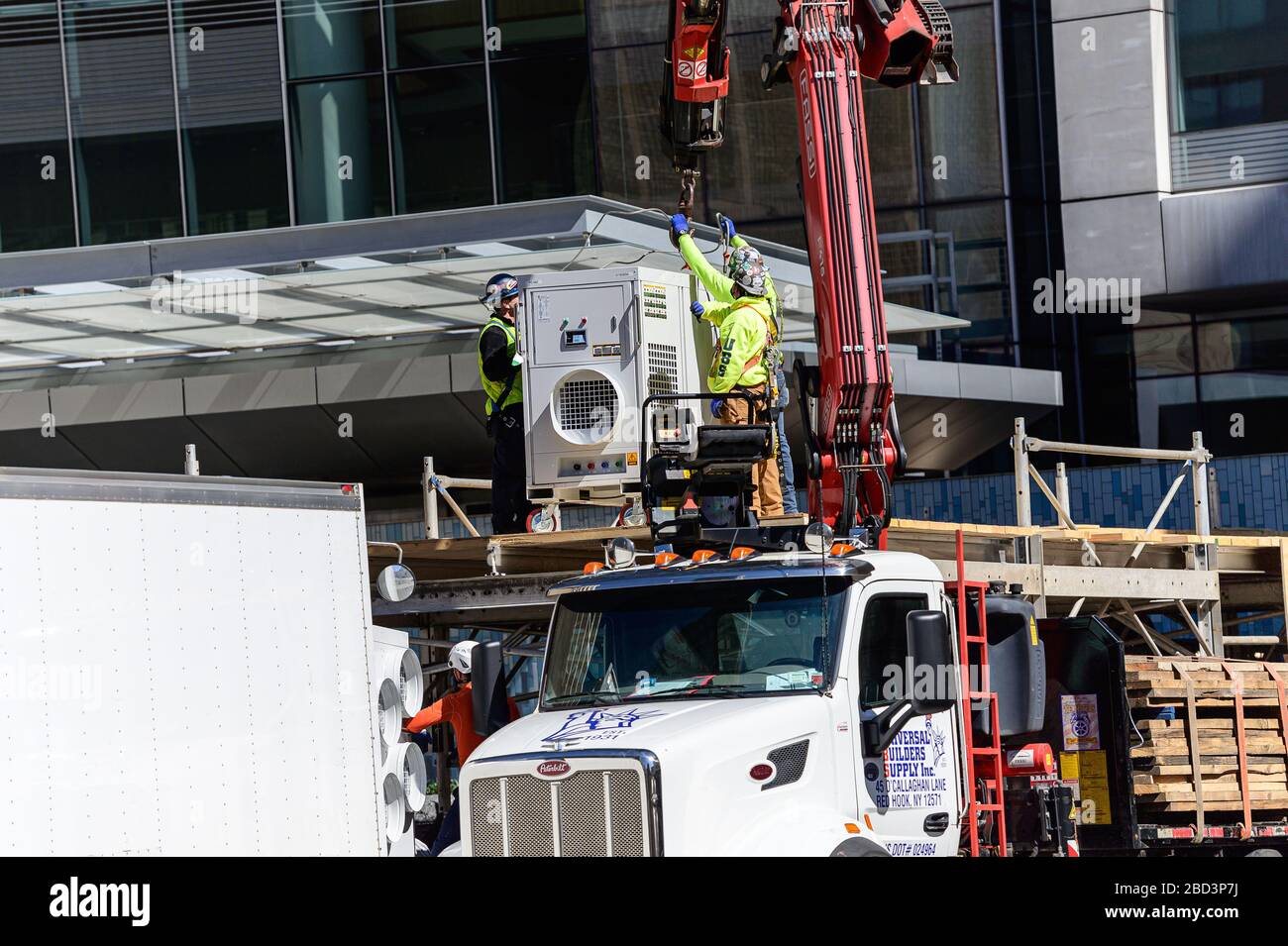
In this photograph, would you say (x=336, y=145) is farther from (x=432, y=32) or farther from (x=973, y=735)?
(x=973, y=735)

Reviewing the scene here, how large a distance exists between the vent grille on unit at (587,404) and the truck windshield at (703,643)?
4.10m

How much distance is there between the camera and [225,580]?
892cm

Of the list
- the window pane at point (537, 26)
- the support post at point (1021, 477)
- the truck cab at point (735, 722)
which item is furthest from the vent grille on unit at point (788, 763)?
the window pane at point (537, 26)

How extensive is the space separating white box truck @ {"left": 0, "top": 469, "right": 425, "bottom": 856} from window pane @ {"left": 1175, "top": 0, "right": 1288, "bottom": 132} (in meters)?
22.1

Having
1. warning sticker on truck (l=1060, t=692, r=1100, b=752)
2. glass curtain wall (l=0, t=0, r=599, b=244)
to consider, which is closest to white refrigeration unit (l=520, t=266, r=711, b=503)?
warning sticker on truck (l=1060, t=692, r=1100, b=752)

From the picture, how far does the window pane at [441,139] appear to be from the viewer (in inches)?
1120

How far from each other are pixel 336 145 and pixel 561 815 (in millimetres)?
21884

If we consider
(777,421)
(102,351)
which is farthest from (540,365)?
(102,351)

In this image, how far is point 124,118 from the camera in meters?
28.2

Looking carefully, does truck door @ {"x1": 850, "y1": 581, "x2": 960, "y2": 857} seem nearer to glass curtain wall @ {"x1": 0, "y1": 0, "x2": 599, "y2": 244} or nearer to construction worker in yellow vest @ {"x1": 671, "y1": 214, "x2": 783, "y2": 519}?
construction worker in yellow vest @ {"x1": 671, "y1": 214, "x2": 783, "y2": 519}
